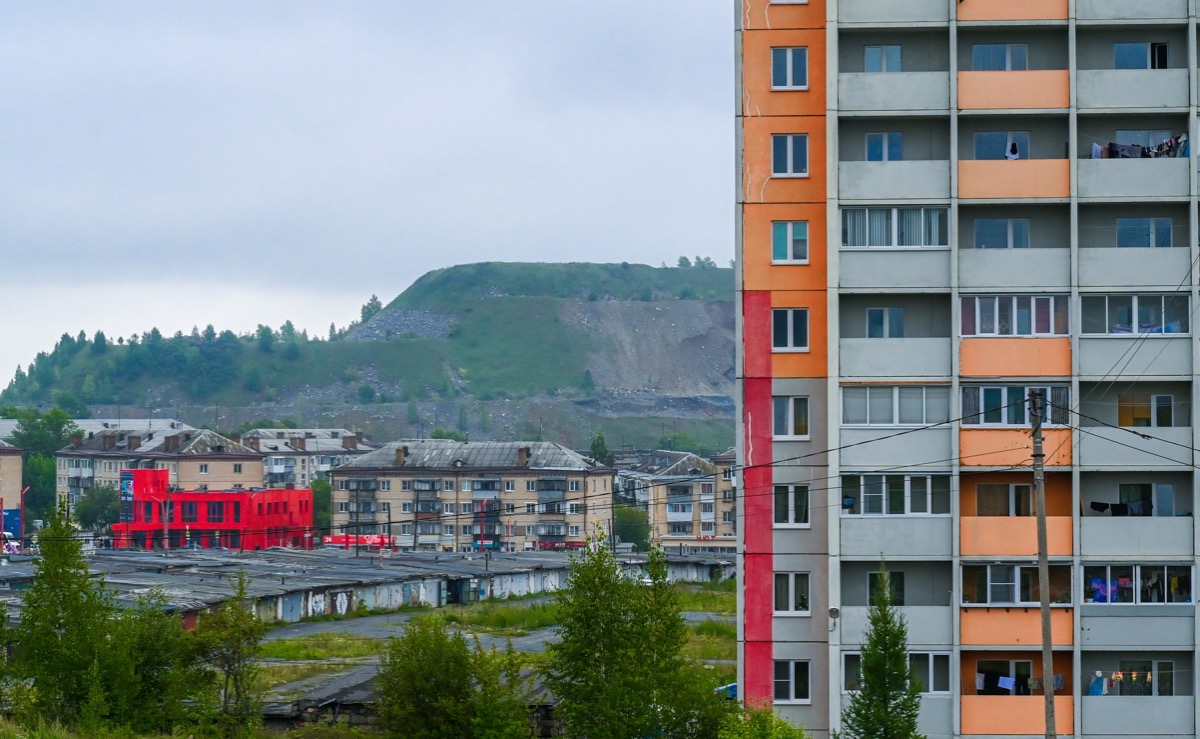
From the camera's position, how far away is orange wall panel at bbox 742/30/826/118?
38344mm

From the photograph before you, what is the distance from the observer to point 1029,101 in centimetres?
3681

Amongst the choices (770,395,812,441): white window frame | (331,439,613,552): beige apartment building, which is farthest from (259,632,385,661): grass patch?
(331,439,613,552): beige apartment building

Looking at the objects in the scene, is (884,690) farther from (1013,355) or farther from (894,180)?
(894,180)

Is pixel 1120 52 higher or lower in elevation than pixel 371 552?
higher

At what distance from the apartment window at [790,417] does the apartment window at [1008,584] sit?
5.30 metres

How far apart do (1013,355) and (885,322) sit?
3209 mm

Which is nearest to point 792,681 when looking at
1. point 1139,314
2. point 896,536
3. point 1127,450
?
point 896,536

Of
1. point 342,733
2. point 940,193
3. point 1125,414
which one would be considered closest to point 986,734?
point 1125,414

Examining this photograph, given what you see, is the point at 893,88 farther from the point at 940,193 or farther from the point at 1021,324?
the point at 1021,324

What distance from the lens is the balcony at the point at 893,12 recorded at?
37.1 m

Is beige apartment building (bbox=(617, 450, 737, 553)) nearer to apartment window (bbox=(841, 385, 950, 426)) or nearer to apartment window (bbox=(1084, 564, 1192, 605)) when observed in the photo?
apartment window (bbox=(1084, 564, 1192, 605))

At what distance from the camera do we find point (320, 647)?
241 feet

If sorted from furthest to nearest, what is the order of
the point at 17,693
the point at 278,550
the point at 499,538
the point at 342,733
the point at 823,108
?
the point at 499,538, the point at 278,550, the point at 342,733, the point at 823,108, the point at 17,693

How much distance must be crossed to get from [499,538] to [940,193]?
121 meters
